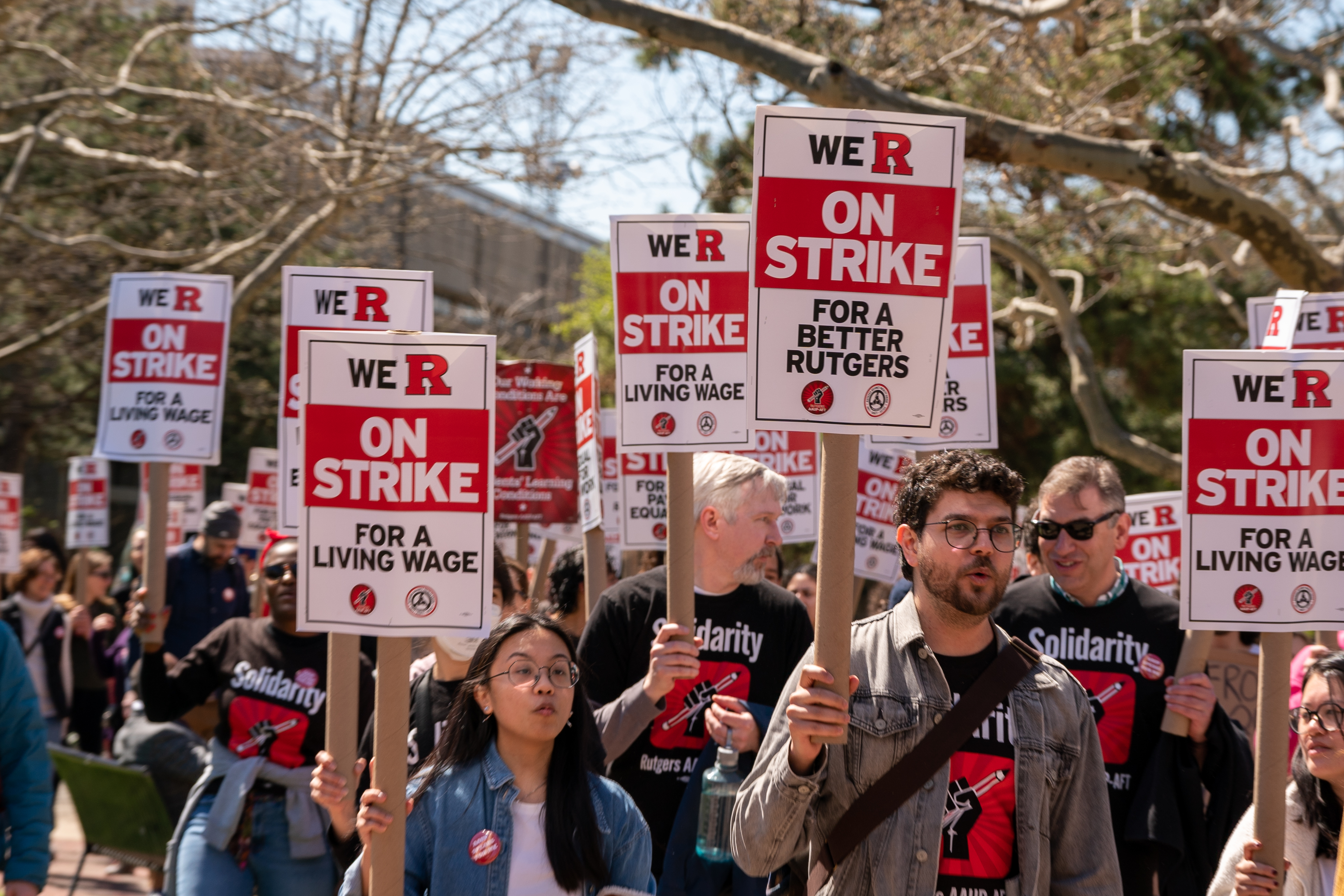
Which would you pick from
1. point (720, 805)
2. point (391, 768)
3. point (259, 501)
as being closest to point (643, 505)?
point (720, 805)

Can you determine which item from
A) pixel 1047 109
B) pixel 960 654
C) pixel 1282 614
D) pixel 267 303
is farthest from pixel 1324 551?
pixel 267 303

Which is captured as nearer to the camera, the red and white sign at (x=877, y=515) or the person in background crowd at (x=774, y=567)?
the person in background crowd at (x=774, y=567)

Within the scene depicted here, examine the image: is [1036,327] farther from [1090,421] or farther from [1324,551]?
[1324,551]

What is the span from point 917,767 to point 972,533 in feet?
1.79

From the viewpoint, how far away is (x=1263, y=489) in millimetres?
3787

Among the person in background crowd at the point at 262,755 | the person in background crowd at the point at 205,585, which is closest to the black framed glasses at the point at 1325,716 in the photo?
the person in background crowd at the point at 262,755

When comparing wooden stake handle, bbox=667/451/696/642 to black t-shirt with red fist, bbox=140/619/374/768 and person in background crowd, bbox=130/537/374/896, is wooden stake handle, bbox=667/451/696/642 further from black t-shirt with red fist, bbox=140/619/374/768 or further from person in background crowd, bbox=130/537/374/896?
black t-shirt with red fist, bbox=140/619/374/768

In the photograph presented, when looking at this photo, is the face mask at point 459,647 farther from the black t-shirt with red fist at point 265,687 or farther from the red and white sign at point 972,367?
the red and white sign at point 972,367

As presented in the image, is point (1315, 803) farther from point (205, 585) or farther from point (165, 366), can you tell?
point (205, 585)

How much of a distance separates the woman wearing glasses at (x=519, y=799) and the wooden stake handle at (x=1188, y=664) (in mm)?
1695

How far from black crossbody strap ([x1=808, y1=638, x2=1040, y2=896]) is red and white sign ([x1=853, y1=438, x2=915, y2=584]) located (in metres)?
5.32

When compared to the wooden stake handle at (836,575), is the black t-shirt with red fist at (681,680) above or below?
below

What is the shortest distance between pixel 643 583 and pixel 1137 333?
20.5m

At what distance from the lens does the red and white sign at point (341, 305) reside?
519cm
